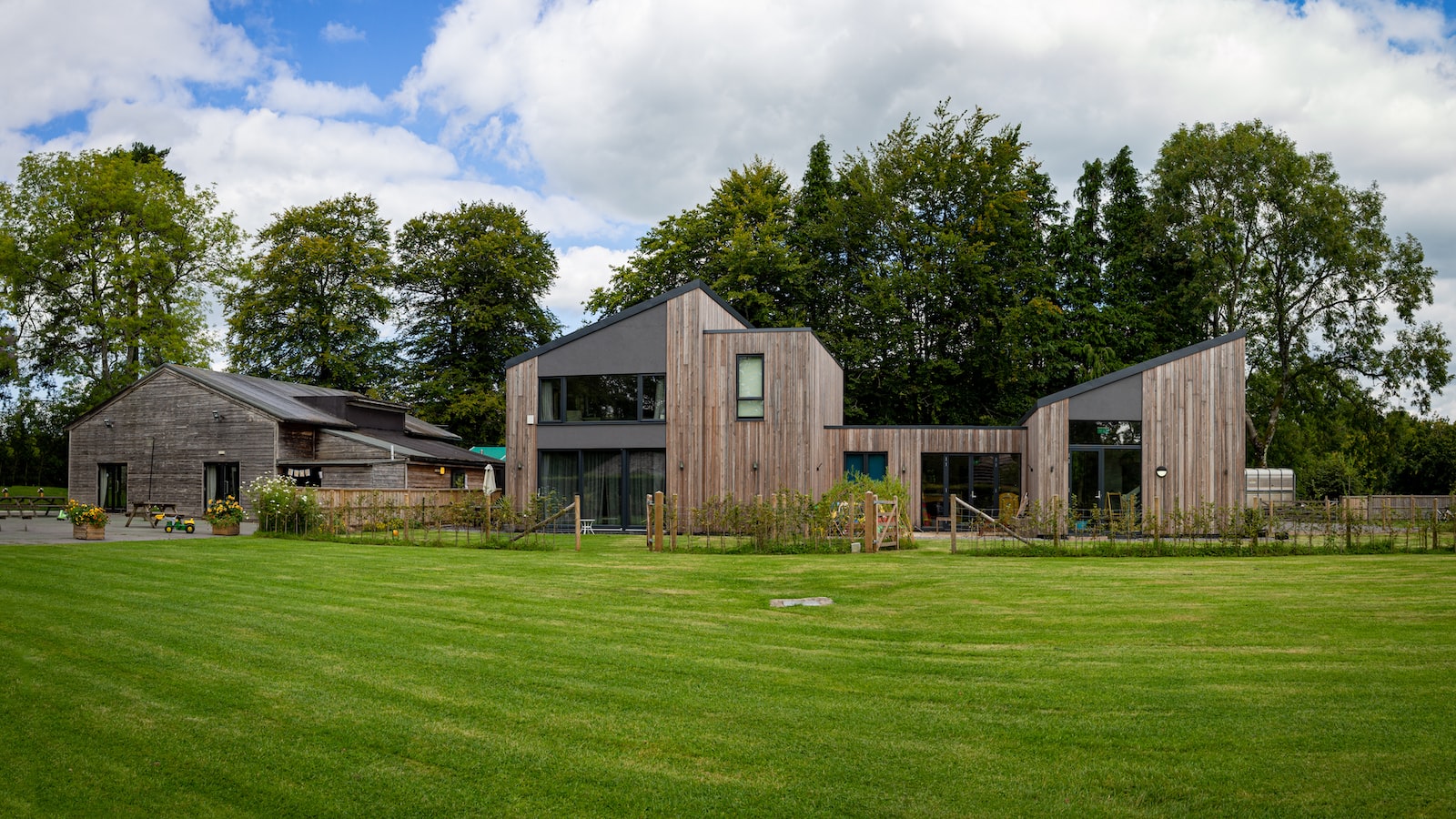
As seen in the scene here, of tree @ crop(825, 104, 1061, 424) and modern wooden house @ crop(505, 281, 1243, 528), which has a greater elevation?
tree @ crop(825, 104, 1061, 424)

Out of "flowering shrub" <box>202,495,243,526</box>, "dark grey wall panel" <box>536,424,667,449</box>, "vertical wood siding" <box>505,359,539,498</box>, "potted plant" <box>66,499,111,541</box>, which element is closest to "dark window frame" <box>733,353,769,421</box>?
"dark grey wall panel" <box>536,424,667,449</box>

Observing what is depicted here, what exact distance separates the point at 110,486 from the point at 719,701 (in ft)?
113

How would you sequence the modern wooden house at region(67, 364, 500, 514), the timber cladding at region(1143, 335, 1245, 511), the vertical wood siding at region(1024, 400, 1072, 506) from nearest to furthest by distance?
the timber cladding at region(1143, 335, 1245, 511) → the vertical wood siding at region(1024, 400, 1072, 506) → the modern wooden house at region(67, 364, 500, 514)

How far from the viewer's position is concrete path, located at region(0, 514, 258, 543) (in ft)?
63.1

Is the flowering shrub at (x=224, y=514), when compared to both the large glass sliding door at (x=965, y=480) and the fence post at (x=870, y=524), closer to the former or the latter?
the fence post at (x=870, y=524)

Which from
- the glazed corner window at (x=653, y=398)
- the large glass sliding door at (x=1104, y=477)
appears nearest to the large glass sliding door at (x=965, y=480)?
the large glass sliding door at (x=1104, y=477)

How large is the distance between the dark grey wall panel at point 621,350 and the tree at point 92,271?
2450cm

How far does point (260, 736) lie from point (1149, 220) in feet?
124

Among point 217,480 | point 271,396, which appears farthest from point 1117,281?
point 217,480

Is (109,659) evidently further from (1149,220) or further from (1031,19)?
(1149,220)

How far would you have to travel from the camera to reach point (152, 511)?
26.5 metres

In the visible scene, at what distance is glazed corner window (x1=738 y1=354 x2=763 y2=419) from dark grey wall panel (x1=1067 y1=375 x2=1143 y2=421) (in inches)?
298

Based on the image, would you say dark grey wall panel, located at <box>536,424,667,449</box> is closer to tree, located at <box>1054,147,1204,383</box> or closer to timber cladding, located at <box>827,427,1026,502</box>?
timber cladding, located at <box>827,427,1026,502</box>

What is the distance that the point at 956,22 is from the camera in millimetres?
20828
